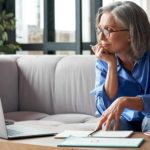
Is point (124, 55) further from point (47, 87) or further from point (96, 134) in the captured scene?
point (47, 87)

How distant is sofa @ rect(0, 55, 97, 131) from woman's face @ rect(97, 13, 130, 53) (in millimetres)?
1174

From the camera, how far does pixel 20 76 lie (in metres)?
3.62

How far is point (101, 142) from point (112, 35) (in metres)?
0.73

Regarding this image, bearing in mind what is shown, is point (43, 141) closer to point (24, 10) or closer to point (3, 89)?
point (3, 89)

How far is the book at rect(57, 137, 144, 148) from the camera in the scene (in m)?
1.35

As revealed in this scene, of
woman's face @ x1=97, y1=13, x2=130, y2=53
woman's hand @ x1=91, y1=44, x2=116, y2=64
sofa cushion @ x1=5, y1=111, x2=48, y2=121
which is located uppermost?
woman's face @ x1=97, y1=13, x2=130, y2=53

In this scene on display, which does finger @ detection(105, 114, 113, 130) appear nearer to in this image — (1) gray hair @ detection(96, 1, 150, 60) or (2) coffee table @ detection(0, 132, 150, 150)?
(2) coffee table @ detection(0, 132, 150, 150)

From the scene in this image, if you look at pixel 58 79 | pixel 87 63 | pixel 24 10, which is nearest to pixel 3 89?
pixel 58 79

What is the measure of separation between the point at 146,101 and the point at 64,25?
3.42 m

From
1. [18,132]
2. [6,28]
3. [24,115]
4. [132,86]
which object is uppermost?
[6,28]

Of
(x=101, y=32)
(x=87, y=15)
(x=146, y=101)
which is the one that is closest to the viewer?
(x=146, y=101)

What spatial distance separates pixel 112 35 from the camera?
78.2 inches

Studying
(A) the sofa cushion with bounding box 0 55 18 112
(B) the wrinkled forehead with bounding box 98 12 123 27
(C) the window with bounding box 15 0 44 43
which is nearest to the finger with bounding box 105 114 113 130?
(B) the wrinkled forehead with bounding box 98 12 123 27

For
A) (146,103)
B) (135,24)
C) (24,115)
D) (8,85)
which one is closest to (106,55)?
(135,24)
